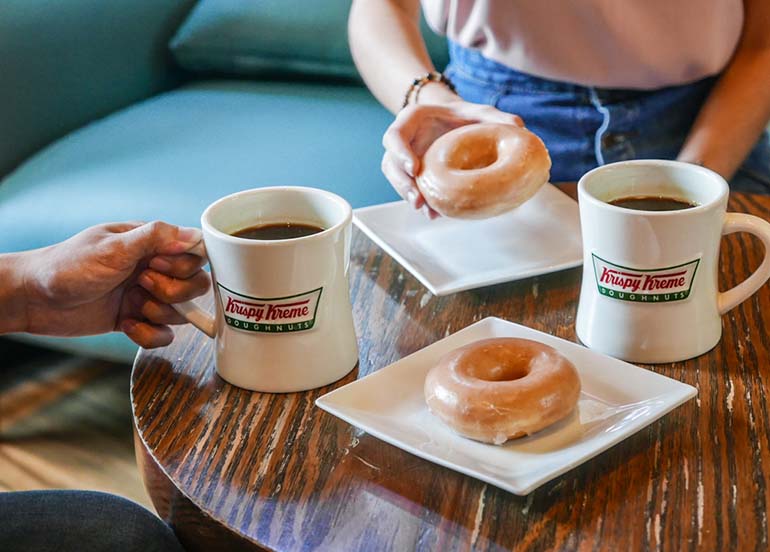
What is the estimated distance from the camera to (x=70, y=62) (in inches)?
66.5

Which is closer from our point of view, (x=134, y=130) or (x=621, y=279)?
(x=621, y=279)

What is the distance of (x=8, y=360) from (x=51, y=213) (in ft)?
1.44

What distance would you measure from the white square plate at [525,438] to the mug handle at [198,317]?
0.13m

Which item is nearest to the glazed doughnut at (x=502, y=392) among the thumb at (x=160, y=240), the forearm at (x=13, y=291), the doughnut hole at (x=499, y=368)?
the doughnut hole at (x=499, y=368)

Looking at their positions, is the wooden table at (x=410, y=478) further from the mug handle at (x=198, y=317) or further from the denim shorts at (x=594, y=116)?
the denim shorts at (x=594, y=116)

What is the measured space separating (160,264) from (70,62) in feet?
3.68

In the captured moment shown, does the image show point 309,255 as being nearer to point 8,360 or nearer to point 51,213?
point 51,213

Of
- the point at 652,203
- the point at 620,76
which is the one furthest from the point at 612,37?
the point at 652,203

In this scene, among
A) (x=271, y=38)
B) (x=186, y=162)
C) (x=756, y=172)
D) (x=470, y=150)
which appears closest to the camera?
(x=470, y=150)

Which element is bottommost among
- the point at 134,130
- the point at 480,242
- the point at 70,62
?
the point at 134,130

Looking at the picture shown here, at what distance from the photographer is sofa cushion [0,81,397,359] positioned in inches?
56.3

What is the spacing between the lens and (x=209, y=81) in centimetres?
194

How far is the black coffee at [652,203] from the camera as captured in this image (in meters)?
0.70

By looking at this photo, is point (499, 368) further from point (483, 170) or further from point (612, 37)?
point (612, 37)
